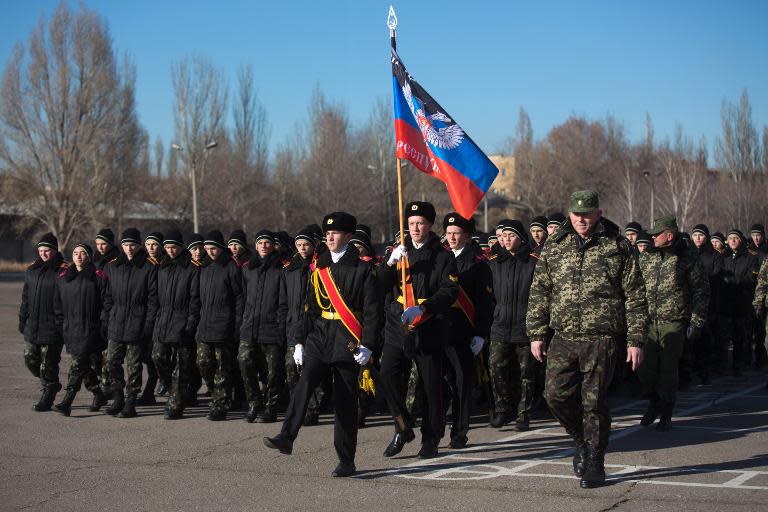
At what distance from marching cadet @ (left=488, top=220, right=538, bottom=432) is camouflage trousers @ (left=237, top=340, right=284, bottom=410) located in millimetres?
2319

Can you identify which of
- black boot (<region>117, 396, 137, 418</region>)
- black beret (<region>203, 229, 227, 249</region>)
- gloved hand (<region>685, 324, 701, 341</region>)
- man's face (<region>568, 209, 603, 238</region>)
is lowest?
black boot (<region>117, 396, 137, 418</region>)

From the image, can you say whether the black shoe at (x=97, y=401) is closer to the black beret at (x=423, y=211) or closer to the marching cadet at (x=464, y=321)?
the marching cadet at (x=464, y=321)

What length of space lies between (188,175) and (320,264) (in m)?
52.0

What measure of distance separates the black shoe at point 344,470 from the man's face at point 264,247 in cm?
374

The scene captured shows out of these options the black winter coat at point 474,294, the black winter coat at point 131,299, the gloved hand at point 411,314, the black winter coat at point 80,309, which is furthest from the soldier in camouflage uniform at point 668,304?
the black winter coat at point 80,309

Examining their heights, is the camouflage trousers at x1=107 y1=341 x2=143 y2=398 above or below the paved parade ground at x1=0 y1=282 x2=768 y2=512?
above

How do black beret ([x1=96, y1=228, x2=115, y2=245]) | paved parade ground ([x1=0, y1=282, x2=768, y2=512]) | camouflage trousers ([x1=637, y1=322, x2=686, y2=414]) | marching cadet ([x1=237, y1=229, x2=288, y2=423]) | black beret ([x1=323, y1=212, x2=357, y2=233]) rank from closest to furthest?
paved parade ground ([x1=0, y1=282, x2=768, y2=512]) → black beret ([x1=323, y1=212, x2=357, y2=233]) → camouflage trousers ([x1=637, y1=322, x2=686, y2=414]) → marching cadet ([x1=237, y1=229, x2=288, y2=423]) → black beret ([x1=96, y1=228, x2=115, y2=245])

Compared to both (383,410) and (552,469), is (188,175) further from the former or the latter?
(552,469)

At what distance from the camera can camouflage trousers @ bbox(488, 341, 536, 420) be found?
10078mm

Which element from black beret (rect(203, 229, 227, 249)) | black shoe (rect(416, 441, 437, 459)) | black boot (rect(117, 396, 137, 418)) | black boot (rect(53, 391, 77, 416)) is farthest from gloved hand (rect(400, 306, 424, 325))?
black boot (rect(53, 391, 77, 416))

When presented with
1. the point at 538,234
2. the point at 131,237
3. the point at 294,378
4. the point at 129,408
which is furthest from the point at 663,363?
the point at 131,237

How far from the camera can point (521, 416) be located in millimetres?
10031

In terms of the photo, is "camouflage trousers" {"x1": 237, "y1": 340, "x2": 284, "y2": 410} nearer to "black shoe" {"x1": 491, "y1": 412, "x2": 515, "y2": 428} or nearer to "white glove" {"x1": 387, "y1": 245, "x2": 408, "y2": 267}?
"black shoe" {"x1": 491, "y1": 412, "x2": 515, "y2": 428}

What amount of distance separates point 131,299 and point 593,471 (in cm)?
602
